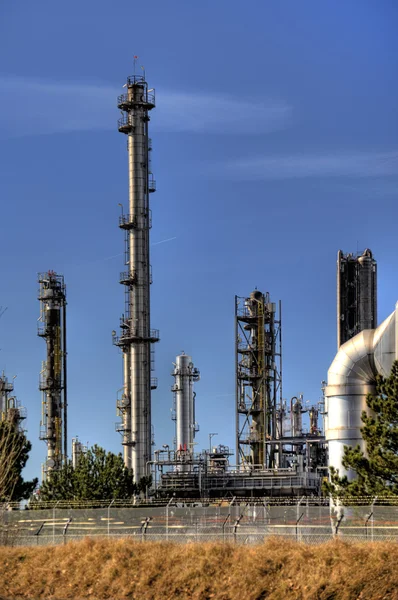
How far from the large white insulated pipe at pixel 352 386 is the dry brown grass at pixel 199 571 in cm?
1850

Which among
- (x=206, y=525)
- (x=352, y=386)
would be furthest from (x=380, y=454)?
(x=352, y=386)

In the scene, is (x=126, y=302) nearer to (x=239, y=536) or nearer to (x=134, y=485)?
(x=134, y=485)

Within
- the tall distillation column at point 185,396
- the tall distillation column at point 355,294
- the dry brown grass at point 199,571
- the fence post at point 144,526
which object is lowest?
the dry brown grass at point 199,571

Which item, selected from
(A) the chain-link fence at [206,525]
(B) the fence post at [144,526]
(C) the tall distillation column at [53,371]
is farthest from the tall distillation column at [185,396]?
(B) the fence post at [144,526]

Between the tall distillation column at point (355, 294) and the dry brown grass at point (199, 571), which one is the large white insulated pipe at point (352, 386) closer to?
the dry brown grass at point (199, 571)

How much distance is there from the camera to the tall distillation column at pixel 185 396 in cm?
11981

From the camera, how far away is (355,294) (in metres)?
99.6

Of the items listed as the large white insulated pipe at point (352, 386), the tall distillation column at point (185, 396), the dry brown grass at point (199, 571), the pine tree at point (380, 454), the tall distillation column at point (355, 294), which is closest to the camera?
the dry brown grass at point (199, 571)

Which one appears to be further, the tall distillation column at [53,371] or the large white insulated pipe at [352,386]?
the tall distillation column at [53,371]

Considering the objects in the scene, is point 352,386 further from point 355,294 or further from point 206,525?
point 355,294

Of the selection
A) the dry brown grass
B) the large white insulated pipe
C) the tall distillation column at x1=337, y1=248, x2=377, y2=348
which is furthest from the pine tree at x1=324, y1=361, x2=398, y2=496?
the tall distillation column at x1=337, y1=248, x2=377, y2=348

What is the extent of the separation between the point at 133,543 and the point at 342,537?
25.7ft

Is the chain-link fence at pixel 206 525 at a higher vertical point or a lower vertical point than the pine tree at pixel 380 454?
lower

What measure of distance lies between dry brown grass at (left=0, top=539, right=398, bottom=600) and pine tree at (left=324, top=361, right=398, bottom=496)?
12134 millimetres
